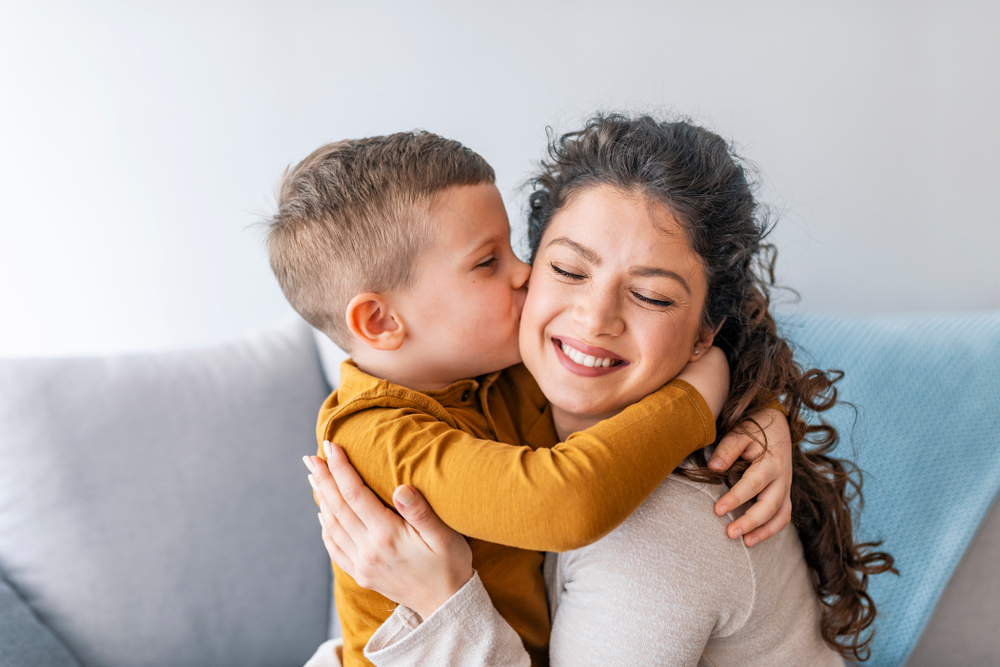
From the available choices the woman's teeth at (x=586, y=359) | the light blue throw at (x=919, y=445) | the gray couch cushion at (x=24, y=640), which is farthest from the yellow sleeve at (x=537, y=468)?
the gray couch cushion at (x=24, y=640)

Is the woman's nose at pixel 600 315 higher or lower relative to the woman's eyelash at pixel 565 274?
lower

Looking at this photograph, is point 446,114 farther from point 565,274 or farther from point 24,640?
point 24,640

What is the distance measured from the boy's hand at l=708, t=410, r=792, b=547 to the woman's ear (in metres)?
0.14

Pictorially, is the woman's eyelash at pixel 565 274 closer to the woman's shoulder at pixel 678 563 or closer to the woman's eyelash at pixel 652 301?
the woman's eyelash at pixel 652 301

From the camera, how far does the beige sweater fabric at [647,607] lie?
928mm

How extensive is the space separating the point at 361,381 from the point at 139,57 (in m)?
1.48

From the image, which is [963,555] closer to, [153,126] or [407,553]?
[407,553]

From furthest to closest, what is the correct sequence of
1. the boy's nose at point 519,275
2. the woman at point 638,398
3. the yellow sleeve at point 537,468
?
the boy's nose at point 519,275, the woman at point 638,398, the yellow sleeve at point 537,468

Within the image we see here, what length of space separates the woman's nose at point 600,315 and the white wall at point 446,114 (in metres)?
0.89

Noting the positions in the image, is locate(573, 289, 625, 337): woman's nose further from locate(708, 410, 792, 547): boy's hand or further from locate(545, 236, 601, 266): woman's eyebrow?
locate(708, 410, 792, 547): boy's hand

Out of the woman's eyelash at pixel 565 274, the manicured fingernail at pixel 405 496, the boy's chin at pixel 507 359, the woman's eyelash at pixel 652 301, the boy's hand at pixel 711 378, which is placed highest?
the woman's eyelash at pixel 565 274

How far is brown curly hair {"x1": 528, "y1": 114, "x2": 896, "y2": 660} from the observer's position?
1045mm

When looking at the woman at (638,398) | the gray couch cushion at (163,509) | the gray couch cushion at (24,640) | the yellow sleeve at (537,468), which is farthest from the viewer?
the gray couch cushion at (163,509)

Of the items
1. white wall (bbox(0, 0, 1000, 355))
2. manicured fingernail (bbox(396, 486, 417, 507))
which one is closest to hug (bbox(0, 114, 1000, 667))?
manicured fingernail (bbox(396, 486, 417, 507))
